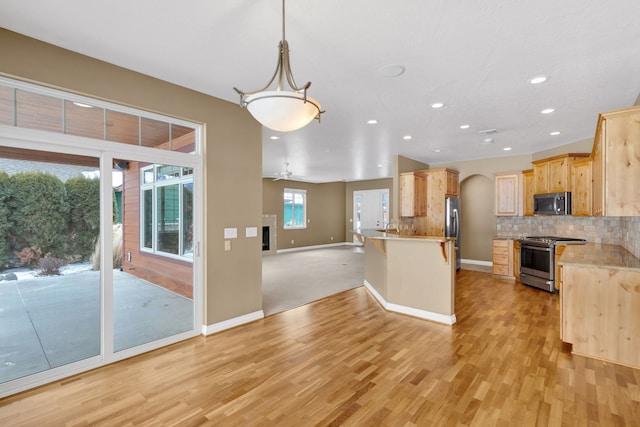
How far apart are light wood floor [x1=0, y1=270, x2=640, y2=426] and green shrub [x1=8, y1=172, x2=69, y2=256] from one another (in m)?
1.19

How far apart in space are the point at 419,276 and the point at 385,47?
288 centimetres

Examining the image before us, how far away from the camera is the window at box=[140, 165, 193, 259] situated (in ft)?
10.9

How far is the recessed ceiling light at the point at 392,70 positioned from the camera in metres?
2.87

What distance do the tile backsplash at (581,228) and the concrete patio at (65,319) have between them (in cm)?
552

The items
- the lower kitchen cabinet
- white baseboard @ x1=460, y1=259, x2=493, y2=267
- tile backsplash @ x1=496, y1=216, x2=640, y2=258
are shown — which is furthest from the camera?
white baseboard @ x1=460, y1=259, x2=493, y2=267

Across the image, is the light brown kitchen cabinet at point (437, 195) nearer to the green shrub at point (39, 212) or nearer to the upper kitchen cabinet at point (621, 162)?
the upper kitchen cabinet at point (621, 162)

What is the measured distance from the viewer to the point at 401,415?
2.15m

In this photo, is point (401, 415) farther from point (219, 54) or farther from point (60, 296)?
point (219, 54)

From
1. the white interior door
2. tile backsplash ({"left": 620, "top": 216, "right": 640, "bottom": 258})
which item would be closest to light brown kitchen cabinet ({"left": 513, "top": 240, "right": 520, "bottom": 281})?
tile backsplash ({"left": 620, "top": 216, "right": 640, "bottom": 258})

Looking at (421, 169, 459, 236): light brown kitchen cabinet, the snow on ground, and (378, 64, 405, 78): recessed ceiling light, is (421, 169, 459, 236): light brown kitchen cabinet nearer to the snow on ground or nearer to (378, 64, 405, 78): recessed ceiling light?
(378, 64, 405, 78): recessed ceiling light

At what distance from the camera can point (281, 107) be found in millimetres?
1772

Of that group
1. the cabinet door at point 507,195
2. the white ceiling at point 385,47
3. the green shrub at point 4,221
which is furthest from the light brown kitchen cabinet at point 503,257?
the green shrub at point 4,221

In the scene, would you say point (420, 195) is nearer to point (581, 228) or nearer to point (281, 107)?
point (581, 228)

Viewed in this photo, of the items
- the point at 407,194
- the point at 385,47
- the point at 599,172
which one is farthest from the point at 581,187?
the point at 385,47
